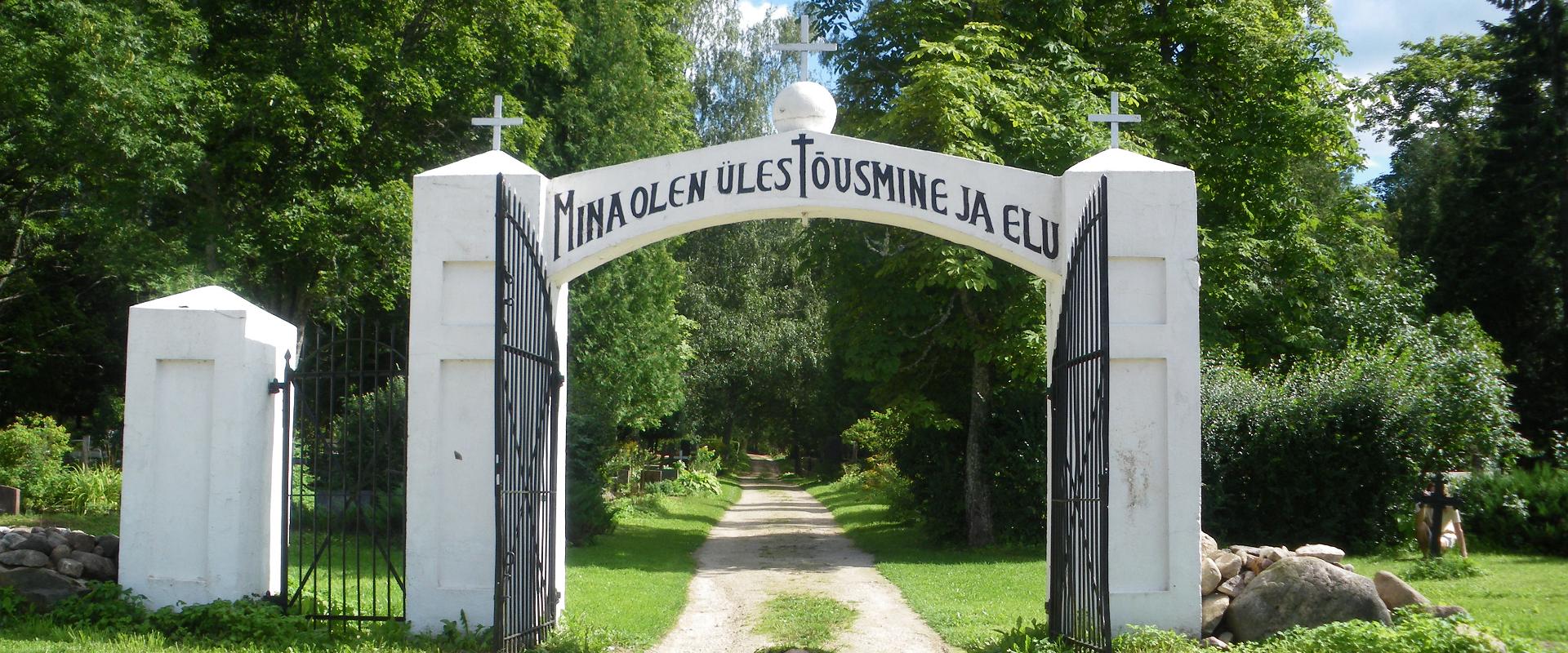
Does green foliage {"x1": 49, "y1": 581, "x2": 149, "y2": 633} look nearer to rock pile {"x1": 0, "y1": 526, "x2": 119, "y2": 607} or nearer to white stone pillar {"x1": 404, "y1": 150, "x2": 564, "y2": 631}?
rock pile {"x1": 0, "y1": 526, "x2": 119, "y2": 607}

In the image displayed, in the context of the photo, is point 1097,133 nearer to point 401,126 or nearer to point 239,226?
point 401,126

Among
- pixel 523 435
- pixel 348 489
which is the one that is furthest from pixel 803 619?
pixel 348 489

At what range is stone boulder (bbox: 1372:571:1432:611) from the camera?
8914 mm

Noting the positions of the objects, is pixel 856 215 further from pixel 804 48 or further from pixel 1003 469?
pixel 1003 469

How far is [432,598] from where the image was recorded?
8406 millimetres

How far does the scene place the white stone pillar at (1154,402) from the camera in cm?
835

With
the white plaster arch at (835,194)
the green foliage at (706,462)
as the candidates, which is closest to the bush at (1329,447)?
the white plaster arch at (835,194)

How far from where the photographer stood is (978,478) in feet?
57.4

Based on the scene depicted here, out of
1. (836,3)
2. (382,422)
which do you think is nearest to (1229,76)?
(836,3)

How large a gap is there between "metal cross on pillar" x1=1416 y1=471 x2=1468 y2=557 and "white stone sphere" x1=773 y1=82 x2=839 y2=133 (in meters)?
9.07

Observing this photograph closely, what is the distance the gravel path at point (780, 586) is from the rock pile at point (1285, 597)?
1994mm

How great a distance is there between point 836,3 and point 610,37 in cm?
497

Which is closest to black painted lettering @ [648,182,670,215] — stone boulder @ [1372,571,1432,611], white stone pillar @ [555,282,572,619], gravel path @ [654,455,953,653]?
white stone pillar @ [555,282,572,619]

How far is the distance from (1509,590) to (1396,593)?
146 inches
